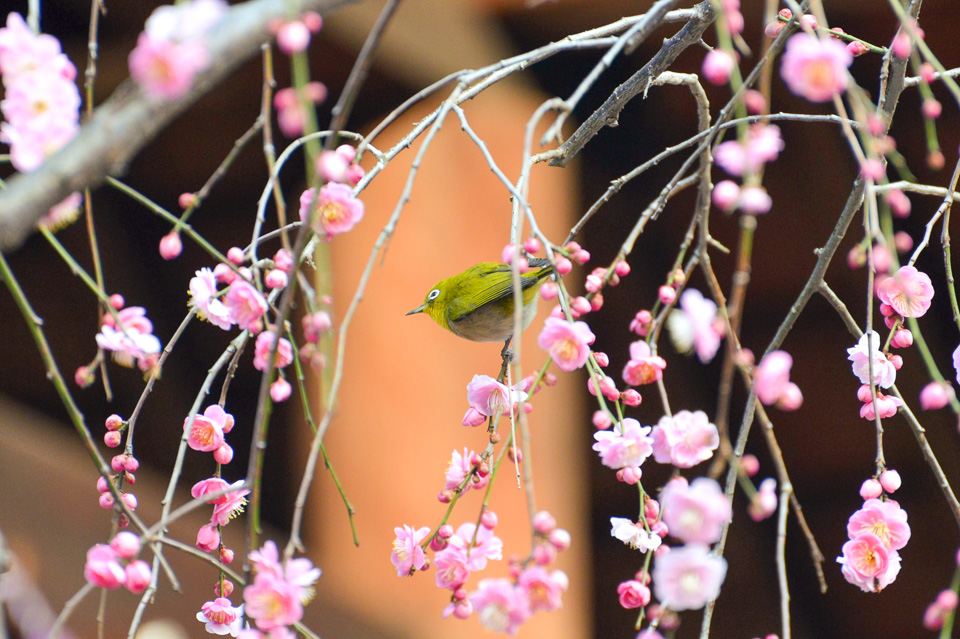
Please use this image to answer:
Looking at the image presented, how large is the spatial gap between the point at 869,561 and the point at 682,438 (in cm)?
37

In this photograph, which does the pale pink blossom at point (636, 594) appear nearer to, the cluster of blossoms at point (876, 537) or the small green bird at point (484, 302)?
the cluster of blossoms at point (876, 537)

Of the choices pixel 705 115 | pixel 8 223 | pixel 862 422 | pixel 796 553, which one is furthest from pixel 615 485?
pixel 8 223

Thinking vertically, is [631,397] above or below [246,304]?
below

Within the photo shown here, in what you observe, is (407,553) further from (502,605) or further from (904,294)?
(904,294)

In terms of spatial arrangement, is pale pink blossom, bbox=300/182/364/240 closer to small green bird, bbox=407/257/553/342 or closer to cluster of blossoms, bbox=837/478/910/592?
cluster of blossoms, bbox=837/478/910/592

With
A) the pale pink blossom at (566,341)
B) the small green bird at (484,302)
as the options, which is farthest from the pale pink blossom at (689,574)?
the small green bird at (484,302)

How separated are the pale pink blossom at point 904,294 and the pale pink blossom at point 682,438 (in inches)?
14.3

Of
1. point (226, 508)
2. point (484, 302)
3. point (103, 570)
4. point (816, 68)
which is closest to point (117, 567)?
point (103, 570)

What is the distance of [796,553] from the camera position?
4.27m

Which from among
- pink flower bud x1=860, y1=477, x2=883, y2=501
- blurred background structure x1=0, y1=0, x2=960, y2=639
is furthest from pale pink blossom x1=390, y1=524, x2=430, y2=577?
blurred background structure x1=0, y1=0, x2=960, y2=639

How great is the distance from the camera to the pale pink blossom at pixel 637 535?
1042mm

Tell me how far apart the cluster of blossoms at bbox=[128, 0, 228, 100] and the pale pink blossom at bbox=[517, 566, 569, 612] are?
0.45 metres

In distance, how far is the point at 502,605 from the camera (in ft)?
2.40

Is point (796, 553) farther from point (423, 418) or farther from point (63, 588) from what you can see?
point (63, 588)
